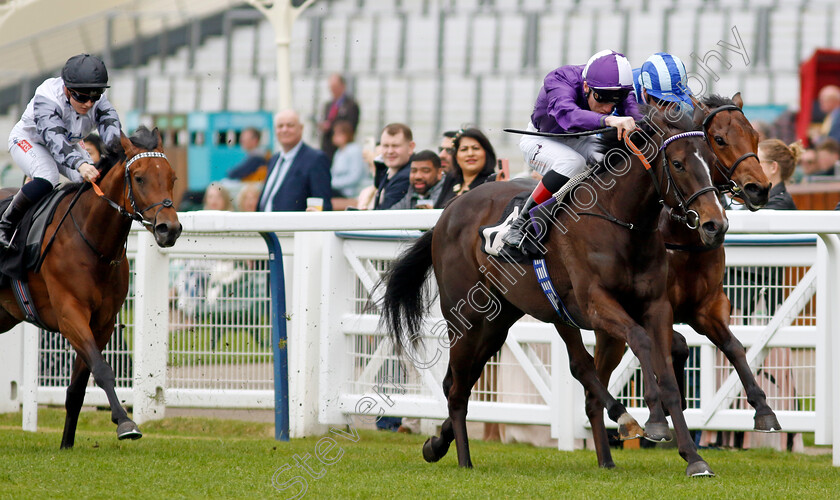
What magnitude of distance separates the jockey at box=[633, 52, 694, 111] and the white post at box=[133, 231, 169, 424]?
3.47 metres

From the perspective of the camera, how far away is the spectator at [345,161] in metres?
12.8

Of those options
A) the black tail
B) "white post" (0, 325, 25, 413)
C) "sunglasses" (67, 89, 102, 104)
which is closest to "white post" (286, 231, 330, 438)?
the black tail

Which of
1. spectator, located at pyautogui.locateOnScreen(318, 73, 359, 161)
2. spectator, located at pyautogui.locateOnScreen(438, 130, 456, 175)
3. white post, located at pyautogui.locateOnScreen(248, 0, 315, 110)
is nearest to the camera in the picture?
spectator, located at pyautogui.locateOnScreen(438, 130, 456, 175)

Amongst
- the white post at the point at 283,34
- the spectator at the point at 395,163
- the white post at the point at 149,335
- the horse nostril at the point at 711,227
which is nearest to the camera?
the horse nostril at the point at 711,227

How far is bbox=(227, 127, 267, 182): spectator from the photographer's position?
1520 centimetres

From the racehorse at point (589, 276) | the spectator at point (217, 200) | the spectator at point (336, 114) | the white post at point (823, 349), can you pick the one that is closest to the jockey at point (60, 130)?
the racehorse at point (589, 276)

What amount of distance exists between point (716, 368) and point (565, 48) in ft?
40.1

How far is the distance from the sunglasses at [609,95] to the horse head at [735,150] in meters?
0.41

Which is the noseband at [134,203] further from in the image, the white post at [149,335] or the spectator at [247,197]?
the spectator at [247,197]

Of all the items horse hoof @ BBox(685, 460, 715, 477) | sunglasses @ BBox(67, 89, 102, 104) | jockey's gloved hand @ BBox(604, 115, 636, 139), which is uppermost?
sunglasses @ BBox(67, 89, 102, 104)

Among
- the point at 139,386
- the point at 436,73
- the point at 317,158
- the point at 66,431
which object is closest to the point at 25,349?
the point at 139,386

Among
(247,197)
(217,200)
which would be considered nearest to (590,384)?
(217,200)

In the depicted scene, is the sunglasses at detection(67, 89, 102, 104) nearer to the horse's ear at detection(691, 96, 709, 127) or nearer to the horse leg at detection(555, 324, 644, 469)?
the horse leg at detection(555, 324, 644, 469)

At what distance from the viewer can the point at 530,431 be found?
6965mm
